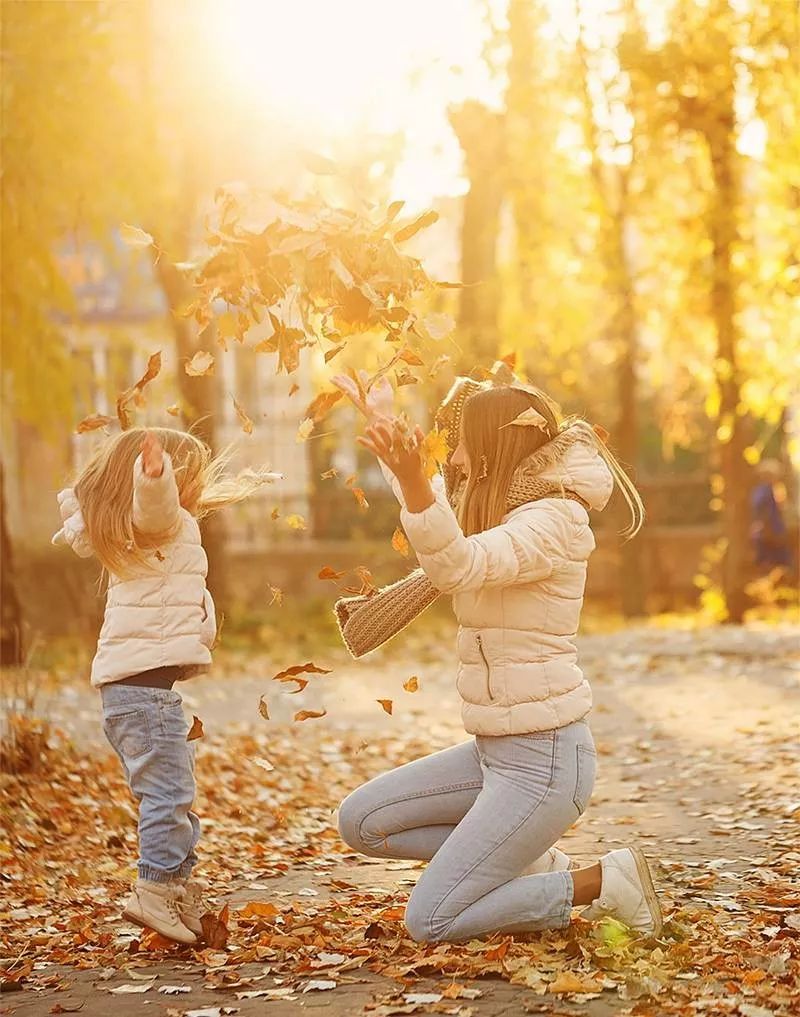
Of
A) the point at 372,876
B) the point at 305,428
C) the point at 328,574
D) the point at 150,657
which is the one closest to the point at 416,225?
the point at 305,428

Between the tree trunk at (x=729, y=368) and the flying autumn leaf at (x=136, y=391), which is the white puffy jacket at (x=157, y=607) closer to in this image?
the flying autumn leaf at (x=136, y=391)

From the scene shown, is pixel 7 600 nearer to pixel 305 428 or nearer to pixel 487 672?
pixel 305 428

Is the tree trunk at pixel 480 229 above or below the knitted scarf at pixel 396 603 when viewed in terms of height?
above

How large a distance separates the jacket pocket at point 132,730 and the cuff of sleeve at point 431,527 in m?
1.21

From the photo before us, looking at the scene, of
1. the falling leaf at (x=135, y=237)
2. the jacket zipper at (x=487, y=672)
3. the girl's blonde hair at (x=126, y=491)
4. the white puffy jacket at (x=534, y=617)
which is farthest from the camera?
the falling leaf at (x=135, y=237)

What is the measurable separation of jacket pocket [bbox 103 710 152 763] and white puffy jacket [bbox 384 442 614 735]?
1015 millimetres

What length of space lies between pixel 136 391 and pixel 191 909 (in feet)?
5.53

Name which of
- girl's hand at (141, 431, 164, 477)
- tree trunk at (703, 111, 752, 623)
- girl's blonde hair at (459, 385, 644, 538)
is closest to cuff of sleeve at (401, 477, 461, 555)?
girl's blonde hair at (459, 385, 644, 538)

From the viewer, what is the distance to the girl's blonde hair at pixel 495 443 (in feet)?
16.6

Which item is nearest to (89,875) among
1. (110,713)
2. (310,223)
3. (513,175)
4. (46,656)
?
(110,713)

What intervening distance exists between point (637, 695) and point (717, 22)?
6809 millimetres

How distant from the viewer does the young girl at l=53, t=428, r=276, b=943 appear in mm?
5242

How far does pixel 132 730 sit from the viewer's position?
5266mm

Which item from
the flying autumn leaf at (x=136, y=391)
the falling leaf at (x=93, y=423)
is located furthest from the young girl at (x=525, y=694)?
the falling leaf at (x=93, y=423)
